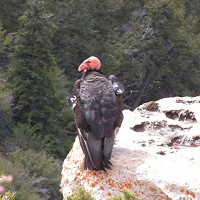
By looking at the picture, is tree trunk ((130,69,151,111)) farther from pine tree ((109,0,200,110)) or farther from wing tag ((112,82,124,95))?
wing tag ((112,82,124,95))

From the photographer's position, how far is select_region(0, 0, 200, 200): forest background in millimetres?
15922

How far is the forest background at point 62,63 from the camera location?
627 inches

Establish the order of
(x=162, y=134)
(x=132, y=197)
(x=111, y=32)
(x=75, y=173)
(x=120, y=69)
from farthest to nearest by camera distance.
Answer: (x=111, y=32) → (x=120, y=69) → (x=162, y=134) → (x=75, y=173) → (x=132, y=197)

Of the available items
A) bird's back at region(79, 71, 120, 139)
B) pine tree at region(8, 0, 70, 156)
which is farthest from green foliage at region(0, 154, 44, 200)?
bird's back at region(79, 71, 120, 139)

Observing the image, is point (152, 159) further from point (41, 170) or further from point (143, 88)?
point (143, 88)

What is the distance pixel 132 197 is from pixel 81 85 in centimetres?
255

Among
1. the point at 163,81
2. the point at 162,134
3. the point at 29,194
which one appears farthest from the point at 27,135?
the point at 162,134

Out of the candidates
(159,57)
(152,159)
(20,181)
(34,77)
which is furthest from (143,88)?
(152,159)

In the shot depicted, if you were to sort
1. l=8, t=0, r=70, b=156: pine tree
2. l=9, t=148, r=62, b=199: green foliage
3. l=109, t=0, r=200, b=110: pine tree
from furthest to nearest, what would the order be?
l=109, t=0, r=200, b=110: pine tree → l=8, t=0, r=70, b=156: pine tree → l=9, t=148, r=62, b=199: green foliage

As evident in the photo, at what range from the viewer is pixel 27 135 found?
54.3 feet

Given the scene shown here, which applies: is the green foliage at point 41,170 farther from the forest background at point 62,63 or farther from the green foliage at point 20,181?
the green foliage at point 20,181

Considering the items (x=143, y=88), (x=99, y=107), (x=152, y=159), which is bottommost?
(x=143, y=88)

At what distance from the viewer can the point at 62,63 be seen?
23203 mm

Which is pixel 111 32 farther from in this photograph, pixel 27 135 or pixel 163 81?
pixel 27 135
